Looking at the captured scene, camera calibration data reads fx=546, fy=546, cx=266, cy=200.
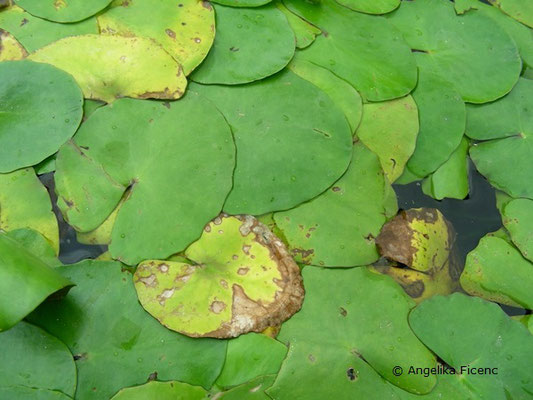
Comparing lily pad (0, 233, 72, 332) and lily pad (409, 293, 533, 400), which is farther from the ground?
lily pad (0, 233, 72, 332)

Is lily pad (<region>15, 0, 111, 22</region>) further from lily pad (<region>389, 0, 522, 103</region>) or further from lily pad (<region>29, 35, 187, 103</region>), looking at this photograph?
lily pad (<region>389, 0, 522, 103</region>)

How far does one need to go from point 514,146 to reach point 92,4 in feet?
4.59

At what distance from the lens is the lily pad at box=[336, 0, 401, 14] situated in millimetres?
1860

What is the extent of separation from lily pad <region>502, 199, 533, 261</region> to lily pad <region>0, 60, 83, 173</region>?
1287 millimetres

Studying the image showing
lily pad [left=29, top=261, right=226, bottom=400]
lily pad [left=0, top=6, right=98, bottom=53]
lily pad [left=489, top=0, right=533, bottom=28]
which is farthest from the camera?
lily pad [left=489, top=0, right=533, bottom=28]

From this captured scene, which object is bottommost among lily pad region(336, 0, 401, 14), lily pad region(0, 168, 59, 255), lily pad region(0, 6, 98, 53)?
lily pad region(0, 168, 59, 255)

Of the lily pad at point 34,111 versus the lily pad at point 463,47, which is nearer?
the lily pad at point 34,111

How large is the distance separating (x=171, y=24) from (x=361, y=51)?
2.02ft

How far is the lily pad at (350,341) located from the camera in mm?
1360

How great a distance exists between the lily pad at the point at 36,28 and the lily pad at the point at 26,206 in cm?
43

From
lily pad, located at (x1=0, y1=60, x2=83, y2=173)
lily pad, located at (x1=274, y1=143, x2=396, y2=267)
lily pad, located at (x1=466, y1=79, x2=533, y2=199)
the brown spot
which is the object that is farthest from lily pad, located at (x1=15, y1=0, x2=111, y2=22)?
lily pad, located at (x1=466, y1=79, x2=533, y2=199)

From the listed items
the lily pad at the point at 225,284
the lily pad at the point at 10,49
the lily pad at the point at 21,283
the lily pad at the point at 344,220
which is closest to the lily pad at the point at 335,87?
the lily pad at the point at 344,220

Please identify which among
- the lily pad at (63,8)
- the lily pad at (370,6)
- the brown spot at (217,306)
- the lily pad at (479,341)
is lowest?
the lily pad at (479,341)

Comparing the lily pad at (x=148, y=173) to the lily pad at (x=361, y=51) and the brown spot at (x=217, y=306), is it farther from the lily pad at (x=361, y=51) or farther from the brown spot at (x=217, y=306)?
the lily pad at (x=361, y=51)
